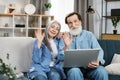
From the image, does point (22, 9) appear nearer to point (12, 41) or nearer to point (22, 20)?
point (22, 20)

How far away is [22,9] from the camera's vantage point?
6.45 m

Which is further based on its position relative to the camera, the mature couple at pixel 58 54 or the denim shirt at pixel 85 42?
the denim shirt at pixel 85 42

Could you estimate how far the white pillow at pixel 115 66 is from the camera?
2.88m

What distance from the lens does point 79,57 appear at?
2502 millimetres

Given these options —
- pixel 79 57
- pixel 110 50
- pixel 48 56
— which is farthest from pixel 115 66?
pixel 48 56

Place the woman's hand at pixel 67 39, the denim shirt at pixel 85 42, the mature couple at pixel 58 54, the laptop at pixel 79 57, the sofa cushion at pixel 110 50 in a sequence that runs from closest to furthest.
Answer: the laptop at pixel 79 57
the mature couple at pixel 58 54
the woman's hand at pixel 67 39
the denim shirt at pixel 85 42
the sofa cushion at pixel 110 50

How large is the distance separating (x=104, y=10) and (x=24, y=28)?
194 cm

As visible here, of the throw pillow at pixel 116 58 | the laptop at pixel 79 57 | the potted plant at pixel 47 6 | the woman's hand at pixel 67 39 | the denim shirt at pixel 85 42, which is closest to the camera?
the laptop at pixel 79 57

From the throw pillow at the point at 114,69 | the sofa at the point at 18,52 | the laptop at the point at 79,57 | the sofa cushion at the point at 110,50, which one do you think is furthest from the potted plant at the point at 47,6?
the laptop at the point at 79,57

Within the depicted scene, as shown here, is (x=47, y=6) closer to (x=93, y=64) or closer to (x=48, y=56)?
(x=48, y=56)

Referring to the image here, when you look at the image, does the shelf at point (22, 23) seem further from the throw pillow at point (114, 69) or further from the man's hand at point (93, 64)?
the man's hand at point (93, 64)

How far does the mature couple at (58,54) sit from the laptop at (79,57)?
0.17 feet

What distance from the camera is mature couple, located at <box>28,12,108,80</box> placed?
2600 millimetres

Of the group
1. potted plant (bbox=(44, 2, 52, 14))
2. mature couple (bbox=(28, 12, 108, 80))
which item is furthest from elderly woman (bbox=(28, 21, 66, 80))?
potted plant (bbox=(44, 2, 52, 14))
